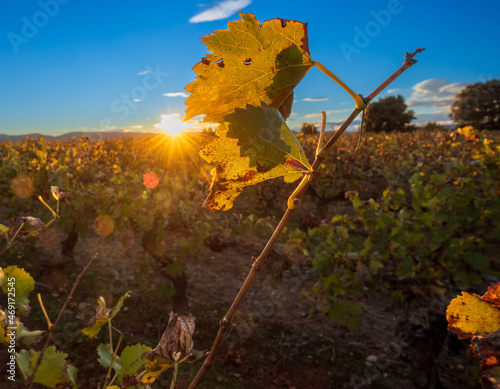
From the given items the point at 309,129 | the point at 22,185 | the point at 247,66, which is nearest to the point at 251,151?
the point at 247,66

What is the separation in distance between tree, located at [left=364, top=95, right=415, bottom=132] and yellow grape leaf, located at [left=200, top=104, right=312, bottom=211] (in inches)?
1648

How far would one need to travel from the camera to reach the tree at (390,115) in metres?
39.8

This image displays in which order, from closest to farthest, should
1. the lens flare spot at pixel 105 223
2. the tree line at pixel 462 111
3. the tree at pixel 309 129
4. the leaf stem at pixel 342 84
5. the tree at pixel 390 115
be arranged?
1. the leaf stem at pixel 342 84
2. the tree at pixel 309 129
3. the lens flare spot at pixel 105 223
4. the tree line at pixel 462 111
5. the tree at pixel 390 115

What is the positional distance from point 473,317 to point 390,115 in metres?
44.0

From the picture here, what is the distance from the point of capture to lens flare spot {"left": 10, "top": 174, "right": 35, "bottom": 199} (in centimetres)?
545

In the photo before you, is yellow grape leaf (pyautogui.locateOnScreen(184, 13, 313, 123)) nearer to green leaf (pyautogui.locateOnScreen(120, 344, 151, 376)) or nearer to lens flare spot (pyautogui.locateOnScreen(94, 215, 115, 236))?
green leaf (pyautogui.locateOnScreen(120, 344, 151, 376))

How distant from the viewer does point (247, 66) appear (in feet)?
1.84

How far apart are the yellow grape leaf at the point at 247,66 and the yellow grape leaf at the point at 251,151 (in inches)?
2.0

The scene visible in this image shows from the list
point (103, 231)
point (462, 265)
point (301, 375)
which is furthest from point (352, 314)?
point (103, 231)

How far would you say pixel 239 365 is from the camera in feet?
9.34

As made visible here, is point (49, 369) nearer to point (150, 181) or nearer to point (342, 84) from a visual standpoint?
point (342, 84)

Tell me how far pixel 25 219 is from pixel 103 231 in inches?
132

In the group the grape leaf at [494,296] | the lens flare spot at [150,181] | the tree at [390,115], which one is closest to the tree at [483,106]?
the tree at [390,115]

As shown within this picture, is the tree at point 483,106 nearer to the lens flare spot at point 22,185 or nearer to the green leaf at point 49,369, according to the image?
the lens flare spot at point 22,185
